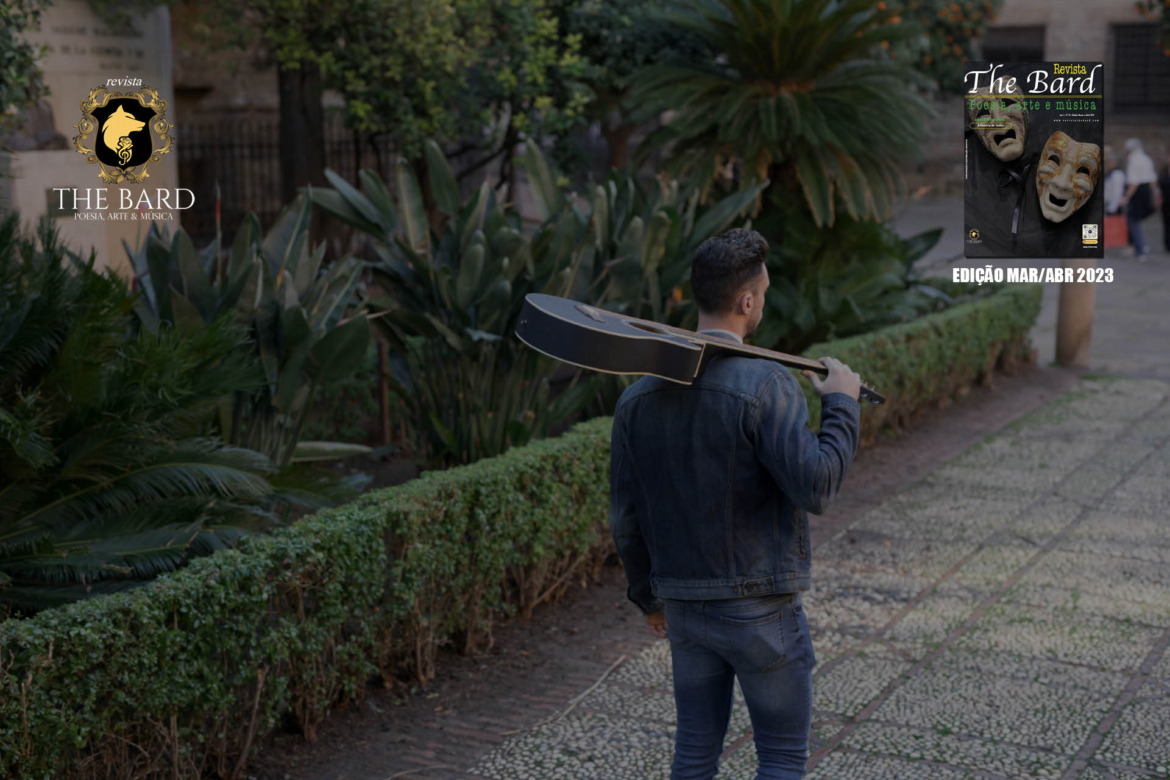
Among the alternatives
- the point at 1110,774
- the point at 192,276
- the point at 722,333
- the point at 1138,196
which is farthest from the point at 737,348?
the point at 1138,196

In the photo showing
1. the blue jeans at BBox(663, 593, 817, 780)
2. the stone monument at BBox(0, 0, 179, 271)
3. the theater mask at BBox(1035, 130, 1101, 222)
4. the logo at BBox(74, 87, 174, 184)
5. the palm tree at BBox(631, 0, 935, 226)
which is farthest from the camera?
the stone monument at BBox(0, 0, 179, 271)

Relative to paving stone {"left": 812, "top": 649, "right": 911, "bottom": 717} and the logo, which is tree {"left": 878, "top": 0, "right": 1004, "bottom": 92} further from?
paving stone {"left": 812, "top": 649, "right": 911, "bottom": 717}

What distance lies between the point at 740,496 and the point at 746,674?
0.44m

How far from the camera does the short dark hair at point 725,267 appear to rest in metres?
2.93

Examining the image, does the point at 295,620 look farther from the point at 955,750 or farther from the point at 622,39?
the point at 622,39

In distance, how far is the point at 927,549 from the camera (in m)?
6.33

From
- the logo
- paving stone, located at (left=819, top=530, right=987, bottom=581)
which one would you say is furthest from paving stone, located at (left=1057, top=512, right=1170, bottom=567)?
the logo

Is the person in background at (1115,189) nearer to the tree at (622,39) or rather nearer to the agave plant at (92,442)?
the tree at (622,39)

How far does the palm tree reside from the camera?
891cm

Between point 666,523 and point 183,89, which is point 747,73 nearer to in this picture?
point 666,523

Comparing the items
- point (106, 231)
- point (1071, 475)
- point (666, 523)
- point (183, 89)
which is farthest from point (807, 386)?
point (183, 89)

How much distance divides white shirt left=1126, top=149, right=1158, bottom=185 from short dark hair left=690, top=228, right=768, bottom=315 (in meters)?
17.3

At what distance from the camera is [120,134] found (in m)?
7.51

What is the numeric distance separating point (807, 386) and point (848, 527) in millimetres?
944
